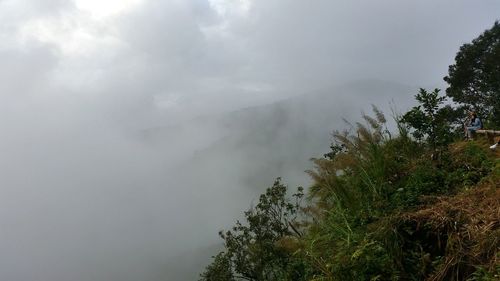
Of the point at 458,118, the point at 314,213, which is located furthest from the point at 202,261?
the point at 314,213

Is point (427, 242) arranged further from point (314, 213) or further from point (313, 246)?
point (314, 213)

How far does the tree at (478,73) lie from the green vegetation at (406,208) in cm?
2304

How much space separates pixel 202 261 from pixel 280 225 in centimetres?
12598

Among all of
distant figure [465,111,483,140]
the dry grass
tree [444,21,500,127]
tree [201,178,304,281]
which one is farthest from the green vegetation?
tree [444,21,500,127]

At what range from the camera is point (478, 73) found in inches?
1188

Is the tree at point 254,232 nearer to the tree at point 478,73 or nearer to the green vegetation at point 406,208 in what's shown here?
the green vegetation at point 406,208

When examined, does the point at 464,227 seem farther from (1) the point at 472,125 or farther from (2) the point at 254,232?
(2) the point at 254,232

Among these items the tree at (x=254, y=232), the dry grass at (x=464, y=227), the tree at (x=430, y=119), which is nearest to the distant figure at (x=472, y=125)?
the tree at (x=430, y=119)

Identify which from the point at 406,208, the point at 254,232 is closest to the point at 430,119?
the point at 406,208

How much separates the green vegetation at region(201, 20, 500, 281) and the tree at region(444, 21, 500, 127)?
907 inches

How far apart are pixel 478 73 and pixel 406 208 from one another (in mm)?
28517

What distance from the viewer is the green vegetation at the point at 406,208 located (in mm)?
4605

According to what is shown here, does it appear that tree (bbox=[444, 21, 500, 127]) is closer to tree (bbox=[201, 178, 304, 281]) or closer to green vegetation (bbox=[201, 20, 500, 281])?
tree (bbox=[201, 178, 304, 281])

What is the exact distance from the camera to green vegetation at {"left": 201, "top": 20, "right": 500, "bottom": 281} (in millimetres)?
4605
